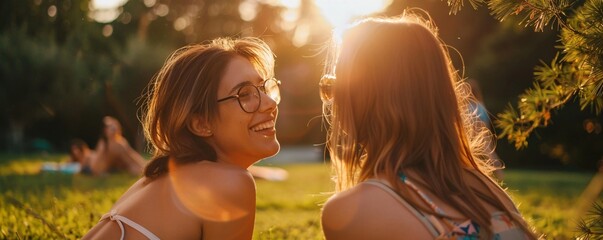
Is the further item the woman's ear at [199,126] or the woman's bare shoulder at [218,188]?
the woman's ear at [199,126]

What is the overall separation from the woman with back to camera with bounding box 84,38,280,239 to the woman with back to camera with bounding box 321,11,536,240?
0.69 m

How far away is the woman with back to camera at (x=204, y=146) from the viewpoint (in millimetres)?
3230

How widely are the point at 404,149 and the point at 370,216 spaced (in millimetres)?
361

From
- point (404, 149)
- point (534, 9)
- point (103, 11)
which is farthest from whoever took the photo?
point (103, 11)

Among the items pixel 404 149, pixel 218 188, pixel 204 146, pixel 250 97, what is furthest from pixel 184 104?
pixel 404 149

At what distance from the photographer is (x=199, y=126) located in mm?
3641

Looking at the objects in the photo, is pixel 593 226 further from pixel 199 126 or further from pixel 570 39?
pixel 199 126

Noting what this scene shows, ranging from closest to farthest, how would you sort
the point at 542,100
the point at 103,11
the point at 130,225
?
the point at 130,225 → the point at 542,100 → the point at 103,11

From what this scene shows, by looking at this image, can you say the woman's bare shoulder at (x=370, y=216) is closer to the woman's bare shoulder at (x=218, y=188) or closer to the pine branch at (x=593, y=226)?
the woman's bare shoulder at (x=218, y=188)

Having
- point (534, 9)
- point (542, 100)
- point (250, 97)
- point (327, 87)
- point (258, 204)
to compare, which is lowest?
point (258, 204)

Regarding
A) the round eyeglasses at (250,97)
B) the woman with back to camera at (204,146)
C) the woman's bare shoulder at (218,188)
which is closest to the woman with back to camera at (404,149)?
the woman's bare shoulder at (218,188)

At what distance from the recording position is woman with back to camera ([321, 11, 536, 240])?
2.46m

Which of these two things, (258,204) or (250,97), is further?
(258,204)

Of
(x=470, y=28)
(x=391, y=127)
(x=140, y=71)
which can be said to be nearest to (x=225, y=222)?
(x=391, y=127)
